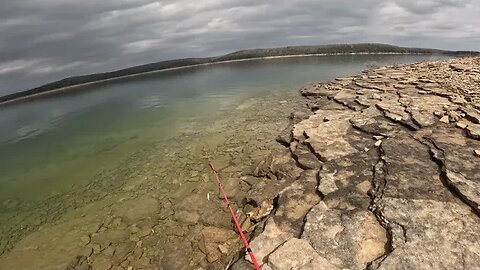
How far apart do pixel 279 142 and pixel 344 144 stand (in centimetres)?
458

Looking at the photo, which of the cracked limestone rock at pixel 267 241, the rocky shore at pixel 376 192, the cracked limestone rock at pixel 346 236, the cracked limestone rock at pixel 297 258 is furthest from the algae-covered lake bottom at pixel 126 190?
the cracked limestone rock at pixel 346 236

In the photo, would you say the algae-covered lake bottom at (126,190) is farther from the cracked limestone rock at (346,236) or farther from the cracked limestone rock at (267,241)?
the cracked limestone rock at (346,236)

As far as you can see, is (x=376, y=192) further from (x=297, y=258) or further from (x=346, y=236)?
(x=297, y=258)

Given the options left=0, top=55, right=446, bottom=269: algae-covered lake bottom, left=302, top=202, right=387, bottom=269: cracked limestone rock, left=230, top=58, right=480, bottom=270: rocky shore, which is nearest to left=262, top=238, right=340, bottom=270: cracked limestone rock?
left=230, top=58, right=480, bottom=270: rocky shore

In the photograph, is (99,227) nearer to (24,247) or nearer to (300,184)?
(24,247)

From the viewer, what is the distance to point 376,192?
895 centimetres

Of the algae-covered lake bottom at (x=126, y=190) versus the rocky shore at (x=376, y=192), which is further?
the algae-covered lake bottom at (x=126, y=190)

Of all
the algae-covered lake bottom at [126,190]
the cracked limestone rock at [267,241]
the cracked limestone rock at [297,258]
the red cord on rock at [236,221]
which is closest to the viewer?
the cracked limestone rock at [297,258]

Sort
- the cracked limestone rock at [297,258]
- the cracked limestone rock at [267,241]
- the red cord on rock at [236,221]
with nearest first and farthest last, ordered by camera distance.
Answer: the cracked limestone rock at [297,258]
the red cord on rock at [236,221]
the cracked limestone rock at [267,241]

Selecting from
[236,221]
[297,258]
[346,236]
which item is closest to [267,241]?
[297,258]

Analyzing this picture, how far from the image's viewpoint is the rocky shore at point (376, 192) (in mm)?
6750

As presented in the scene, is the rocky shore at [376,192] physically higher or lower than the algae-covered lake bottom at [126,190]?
higher

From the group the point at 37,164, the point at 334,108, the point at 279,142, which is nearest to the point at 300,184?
the point at 279,142

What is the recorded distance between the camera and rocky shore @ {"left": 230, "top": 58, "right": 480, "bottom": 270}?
6.75 m
